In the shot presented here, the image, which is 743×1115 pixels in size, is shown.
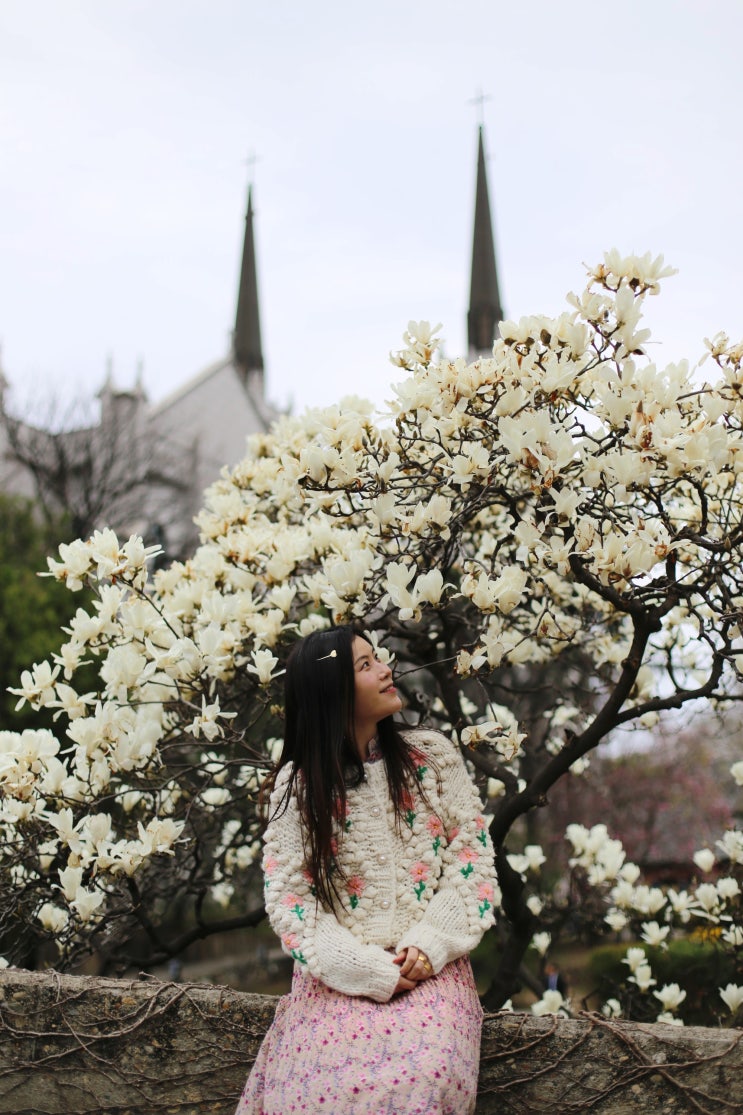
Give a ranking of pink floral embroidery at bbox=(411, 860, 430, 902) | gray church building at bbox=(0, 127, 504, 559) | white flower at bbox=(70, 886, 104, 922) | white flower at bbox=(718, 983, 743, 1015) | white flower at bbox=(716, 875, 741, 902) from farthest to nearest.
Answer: gray church building at bbox=(0, 127, 504, 559), white flower at bbox=(716, 875, 741, 902), white flower at bbox=(718, 983, 743, 1015), white flower at bbox=(70, 886, 104, 922), pink floral embroidery at bbox=(411, 860, 430, 902)

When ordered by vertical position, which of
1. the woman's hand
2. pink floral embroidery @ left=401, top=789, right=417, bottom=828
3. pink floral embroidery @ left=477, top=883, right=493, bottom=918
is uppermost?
pink floral embroidery @ left=401, top=789, right=417, bottom=828

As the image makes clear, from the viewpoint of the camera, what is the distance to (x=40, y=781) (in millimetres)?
3184

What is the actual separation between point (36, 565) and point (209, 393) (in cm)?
1563

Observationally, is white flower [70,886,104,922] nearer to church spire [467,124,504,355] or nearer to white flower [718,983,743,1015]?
white flower [718,983,743,1015]

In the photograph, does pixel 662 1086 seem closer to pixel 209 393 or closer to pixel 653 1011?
pixel 653 1011

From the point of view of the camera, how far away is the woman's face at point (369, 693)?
103 inches

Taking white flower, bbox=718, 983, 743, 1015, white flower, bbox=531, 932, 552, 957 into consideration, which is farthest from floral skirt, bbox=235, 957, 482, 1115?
white flower, bbox=531, 932, 552, 957

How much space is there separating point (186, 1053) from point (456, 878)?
1.10 metres

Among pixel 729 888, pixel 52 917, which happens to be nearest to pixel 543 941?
pixel 729 888

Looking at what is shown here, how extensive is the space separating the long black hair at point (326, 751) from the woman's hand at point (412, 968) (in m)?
0.25

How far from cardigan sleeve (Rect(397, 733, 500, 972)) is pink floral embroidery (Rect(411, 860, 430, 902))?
0.04 metres

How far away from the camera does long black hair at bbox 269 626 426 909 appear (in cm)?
250

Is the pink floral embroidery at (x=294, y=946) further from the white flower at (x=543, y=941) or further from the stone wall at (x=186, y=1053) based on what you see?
the white flower at (x=543, y=941)

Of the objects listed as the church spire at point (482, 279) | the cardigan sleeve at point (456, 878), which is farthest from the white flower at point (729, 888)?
the church spire at point (482, 279)
